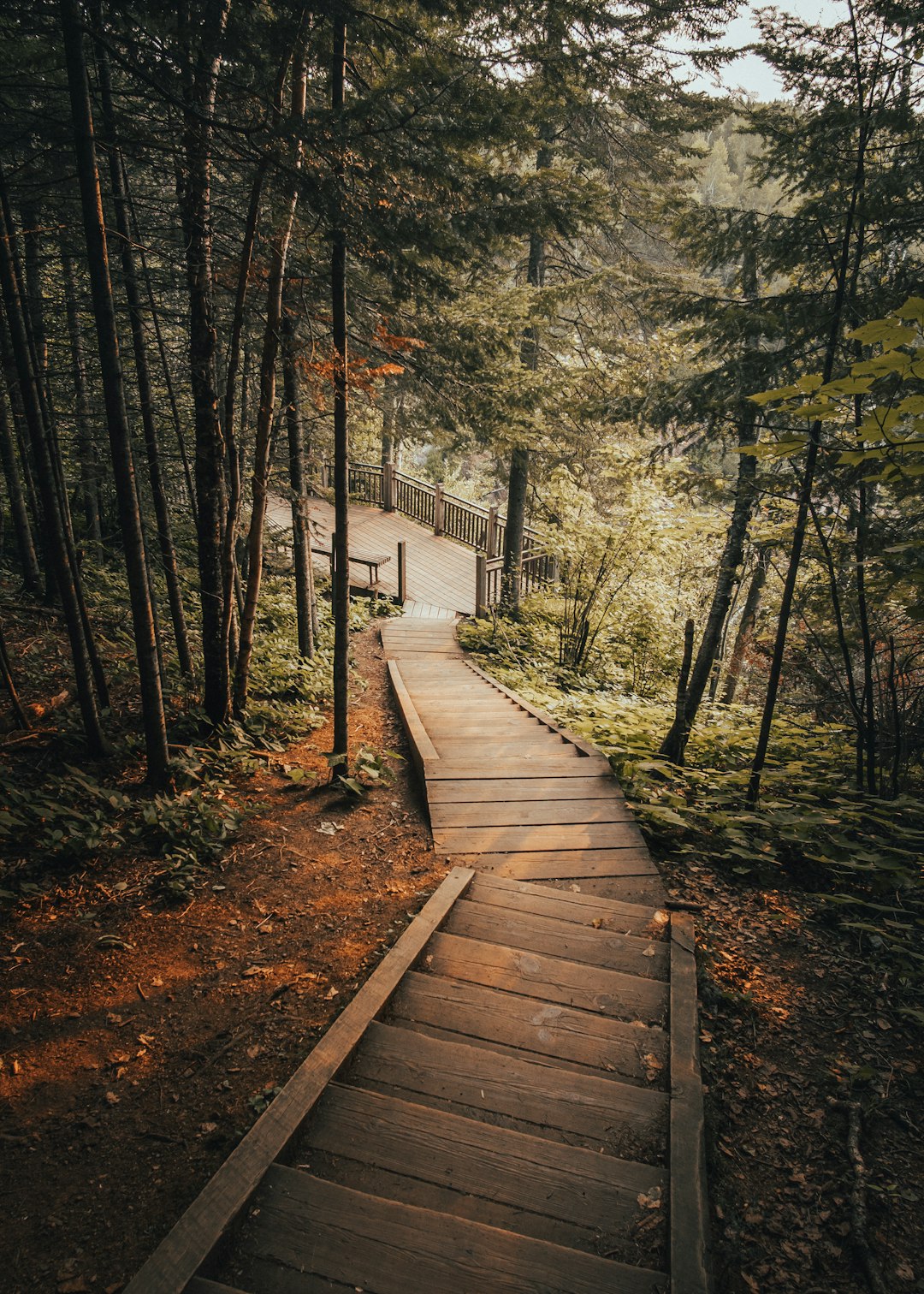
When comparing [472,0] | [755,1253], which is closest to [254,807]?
[755,1253]

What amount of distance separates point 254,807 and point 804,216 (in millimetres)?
6298

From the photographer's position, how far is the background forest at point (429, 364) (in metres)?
3.65

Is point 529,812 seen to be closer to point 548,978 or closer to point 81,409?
point 548,978

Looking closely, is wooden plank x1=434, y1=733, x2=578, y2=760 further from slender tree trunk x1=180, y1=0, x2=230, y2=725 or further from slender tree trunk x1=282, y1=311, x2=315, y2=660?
slender tree trunk x1=282, y1=311, x2=315, y2=660

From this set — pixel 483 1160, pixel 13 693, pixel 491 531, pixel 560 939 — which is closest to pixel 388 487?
pixel 491 531

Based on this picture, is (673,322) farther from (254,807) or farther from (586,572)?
(254,807)

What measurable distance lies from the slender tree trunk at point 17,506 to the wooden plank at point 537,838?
662 cm

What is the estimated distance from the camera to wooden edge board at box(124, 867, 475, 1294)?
1560mm

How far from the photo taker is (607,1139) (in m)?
2.07

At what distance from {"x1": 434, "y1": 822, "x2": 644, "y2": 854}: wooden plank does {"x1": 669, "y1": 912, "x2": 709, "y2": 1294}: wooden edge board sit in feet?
3.98

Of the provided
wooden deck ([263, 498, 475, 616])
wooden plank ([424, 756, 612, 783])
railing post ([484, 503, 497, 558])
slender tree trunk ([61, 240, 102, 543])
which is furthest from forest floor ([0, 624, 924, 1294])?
railing post ([484, 503, 497, 558])

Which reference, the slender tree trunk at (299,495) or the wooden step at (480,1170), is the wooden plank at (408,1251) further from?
the slender tree trunk at (299,495)

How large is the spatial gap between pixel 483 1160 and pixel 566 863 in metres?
2.12

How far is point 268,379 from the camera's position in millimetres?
5176
